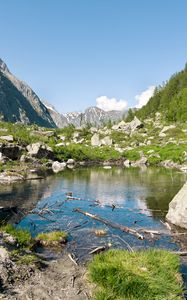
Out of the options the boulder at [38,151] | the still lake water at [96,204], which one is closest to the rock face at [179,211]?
the still lake water at [96,204]

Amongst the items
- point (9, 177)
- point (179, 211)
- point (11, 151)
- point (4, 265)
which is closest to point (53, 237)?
point (4, 265)

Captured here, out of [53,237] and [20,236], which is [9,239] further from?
[53,237]

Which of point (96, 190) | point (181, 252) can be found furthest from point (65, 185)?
point (181, 252)

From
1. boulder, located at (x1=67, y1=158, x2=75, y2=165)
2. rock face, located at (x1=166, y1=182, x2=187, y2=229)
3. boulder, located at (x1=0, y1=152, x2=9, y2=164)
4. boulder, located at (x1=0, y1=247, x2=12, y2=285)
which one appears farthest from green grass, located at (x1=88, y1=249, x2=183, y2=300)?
boulder, located at (x1=67, y1=158, x2=75, y2=165)

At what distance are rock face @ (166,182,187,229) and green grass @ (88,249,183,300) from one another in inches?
489

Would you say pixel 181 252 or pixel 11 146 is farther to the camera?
pixel 11 146

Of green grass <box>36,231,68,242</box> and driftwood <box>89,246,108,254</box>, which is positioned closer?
driftwood <box>89,246,108,254</box>

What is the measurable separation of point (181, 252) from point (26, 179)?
43561 millimetres

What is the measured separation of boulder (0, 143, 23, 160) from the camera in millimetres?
81875

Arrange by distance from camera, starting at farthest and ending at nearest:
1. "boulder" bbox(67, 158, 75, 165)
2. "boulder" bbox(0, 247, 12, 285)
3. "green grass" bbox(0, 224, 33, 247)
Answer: "boulder" bbox(67, 158, 75, 165)
"green grass" bbox(0, 224, 33, 247)
"boulder" bbox(0, 247, 12, 285)

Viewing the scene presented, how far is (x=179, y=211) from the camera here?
3005 centimetres

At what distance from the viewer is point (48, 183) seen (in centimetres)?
5691

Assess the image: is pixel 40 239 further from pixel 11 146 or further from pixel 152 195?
pixel 11 146

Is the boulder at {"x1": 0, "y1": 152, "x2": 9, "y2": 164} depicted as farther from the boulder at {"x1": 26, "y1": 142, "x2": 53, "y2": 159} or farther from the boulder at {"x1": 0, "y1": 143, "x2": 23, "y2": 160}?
the boulder at {"x1": 26, "y1": 142, "x2": 53, "y2": 159}
